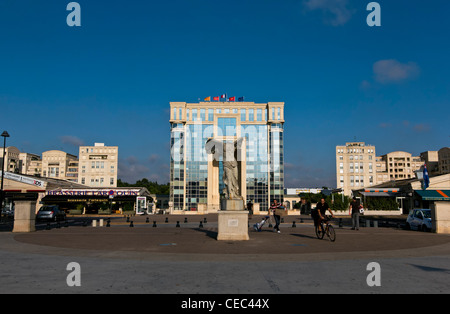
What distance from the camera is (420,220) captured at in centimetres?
2186

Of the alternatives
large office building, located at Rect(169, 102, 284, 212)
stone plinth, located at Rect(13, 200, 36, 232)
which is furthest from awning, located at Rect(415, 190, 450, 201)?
large office building, located at Rect(169, 102, 284, 212)

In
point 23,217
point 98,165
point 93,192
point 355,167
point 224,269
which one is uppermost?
point 355,167

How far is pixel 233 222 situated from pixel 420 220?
1397 cm

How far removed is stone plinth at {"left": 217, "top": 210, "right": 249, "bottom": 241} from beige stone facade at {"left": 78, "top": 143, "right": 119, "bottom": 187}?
124 metres

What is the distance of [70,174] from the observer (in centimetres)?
16488

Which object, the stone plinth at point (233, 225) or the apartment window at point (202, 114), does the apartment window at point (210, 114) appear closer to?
the apartment window at point (202, 114)

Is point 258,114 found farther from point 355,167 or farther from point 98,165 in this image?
point 355,167

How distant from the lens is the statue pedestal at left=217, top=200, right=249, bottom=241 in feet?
50.9

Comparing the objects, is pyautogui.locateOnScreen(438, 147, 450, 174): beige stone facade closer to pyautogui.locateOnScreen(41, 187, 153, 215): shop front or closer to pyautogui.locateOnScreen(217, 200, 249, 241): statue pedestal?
pyautogui.locateOnScreen(41, 187, 153, 215): shop front

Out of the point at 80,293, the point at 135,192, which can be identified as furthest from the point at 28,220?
the point at 135,192

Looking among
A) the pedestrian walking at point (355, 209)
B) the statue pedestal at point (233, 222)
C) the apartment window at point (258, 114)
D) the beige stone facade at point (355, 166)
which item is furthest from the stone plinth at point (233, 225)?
the beige stone facade at point (355, 166)

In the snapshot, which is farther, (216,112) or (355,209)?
(216,112)

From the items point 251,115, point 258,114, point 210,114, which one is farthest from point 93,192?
point 258,114
